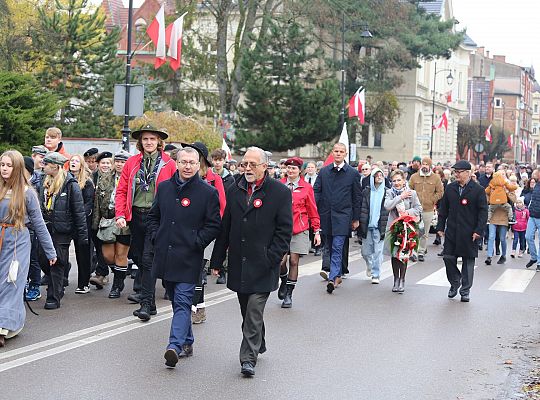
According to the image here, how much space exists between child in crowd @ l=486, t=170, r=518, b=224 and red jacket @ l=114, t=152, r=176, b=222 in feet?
35.6

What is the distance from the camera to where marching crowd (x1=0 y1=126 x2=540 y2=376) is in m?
8.18

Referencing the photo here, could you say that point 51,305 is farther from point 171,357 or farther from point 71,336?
point 171,357

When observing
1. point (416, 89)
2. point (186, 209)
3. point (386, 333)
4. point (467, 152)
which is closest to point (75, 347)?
point (186, 209)

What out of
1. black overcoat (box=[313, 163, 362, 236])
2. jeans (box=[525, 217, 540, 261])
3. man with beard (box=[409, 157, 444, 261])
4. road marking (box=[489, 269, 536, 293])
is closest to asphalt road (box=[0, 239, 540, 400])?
black overcoat (box=[313, 163, 362, 236])

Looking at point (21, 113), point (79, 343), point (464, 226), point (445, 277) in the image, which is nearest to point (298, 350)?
point (79, 343)

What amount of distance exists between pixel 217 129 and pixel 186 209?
32982 millimetres

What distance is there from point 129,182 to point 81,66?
97.1 feet

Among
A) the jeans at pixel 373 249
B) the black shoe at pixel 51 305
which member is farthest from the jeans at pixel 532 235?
the black shoe at pixel 51 305

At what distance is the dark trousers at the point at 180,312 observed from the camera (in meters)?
8.05

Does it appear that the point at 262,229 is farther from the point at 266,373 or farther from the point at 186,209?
the point at 266,373

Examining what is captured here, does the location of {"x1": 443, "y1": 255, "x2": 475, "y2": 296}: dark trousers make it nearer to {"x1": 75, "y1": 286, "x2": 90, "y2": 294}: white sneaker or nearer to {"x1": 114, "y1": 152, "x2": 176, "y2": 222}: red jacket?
{"x1": 114, "y1": 152, "x2": 176, "y2": 222}: red jacket

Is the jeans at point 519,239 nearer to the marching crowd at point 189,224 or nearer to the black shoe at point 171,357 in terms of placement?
the marching crowd at point 189,224

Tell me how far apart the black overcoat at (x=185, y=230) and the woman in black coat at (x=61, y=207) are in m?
3.13

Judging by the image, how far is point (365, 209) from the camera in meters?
14.2
